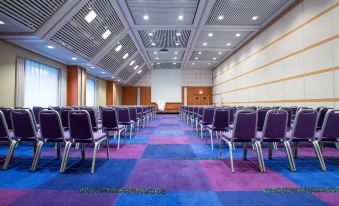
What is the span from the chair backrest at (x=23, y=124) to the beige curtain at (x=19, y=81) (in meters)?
5.82

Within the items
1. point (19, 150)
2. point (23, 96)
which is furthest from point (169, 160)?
point (23, 96)

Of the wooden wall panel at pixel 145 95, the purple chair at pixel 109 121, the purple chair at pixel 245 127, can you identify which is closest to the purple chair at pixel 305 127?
the purple chair at pixel 245 127

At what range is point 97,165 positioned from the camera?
11.3 feet

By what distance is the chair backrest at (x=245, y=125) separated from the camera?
321 centimetres

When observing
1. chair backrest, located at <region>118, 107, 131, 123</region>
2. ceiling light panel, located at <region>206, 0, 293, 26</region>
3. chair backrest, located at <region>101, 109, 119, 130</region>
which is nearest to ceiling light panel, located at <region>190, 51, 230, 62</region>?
ceiling light panel, located at <region>206, 0, 293, 26</region>

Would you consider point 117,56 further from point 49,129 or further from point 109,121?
point 49,129

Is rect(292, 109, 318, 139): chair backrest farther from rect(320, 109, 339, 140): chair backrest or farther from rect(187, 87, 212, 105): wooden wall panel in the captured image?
rect(187, 87, 212, 105): wooden wall panel

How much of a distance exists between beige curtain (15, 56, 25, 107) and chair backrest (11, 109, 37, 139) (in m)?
5.82

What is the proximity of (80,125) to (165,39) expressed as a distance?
10.3 meters

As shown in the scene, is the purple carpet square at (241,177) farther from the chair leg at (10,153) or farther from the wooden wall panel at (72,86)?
→ the wooden wall panel at (72,86)

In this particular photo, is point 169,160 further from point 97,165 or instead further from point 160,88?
point 160,88

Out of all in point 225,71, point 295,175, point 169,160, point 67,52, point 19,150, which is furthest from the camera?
point 225,71

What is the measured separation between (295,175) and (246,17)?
7.97 metres

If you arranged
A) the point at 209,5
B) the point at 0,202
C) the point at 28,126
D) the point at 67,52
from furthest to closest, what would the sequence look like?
the point at 67,52 → the point at 209,5 → the point at 28,126 → the point at 0,202
